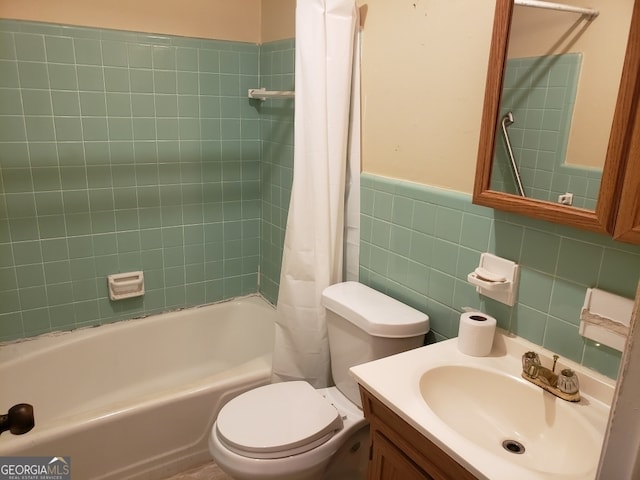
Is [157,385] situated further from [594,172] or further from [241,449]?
[594,172]

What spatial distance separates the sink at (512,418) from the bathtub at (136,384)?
38.4 inches

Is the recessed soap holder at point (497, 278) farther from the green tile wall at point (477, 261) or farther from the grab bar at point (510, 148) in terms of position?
the grab bar at point (510, 148)

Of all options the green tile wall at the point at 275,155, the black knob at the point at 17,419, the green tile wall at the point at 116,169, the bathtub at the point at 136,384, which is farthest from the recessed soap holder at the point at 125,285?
the black knob at the point at 17,419

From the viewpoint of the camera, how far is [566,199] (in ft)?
3.71

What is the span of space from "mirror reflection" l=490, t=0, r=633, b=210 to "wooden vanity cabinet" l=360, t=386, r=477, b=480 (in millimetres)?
645

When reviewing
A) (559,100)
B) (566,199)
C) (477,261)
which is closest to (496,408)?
(477,261)

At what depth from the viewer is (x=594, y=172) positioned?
42.1 inches

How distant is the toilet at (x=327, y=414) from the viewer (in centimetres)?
151

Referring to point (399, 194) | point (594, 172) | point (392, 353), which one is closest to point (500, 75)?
point (594, 172)

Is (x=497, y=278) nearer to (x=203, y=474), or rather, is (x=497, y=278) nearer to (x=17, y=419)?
(x=17, y=419)

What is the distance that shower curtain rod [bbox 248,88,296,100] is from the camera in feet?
6.99

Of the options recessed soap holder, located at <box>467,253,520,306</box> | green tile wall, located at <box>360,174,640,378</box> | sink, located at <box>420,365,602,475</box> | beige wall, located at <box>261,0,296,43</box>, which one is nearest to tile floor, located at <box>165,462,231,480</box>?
green tile wall, located at <box>360,174,640,378</box>

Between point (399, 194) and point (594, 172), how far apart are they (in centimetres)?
70

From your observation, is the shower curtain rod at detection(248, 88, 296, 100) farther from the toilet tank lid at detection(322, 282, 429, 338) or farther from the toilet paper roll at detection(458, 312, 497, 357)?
the toilet paper roll at detection(458, 312, 497, 357)
